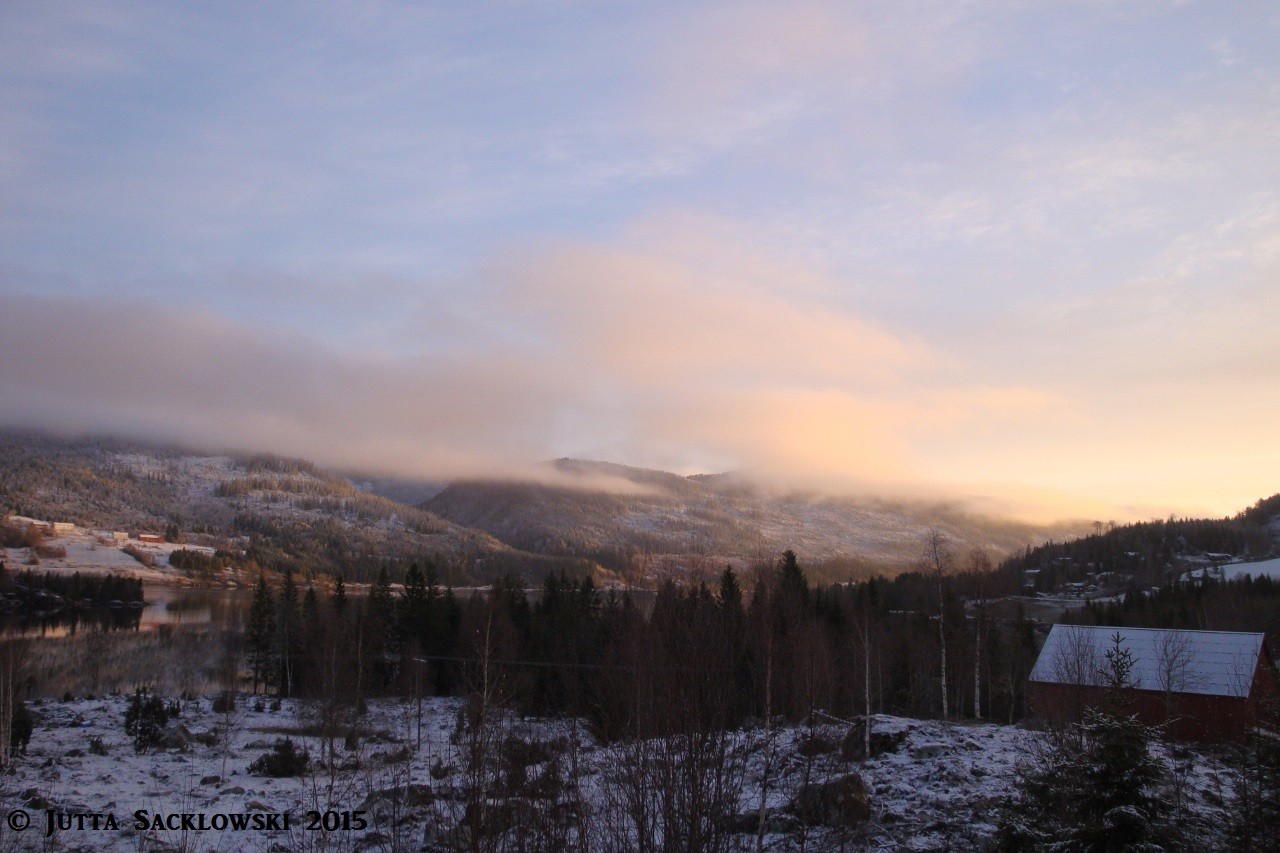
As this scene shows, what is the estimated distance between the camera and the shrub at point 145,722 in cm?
4491

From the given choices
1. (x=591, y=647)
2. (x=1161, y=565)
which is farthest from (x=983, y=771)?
(x=1161, y=565)

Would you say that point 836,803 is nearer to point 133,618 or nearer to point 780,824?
point 780,824

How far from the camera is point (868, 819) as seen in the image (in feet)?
88.2

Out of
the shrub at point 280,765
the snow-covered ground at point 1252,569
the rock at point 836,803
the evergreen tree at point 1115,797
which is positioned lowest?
the shrub at point 280,765

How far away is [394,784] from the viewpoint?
939 inches

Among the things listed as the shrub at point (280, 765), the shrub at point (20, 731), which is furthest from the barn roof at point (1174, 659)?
the shrub at point (20, 731)

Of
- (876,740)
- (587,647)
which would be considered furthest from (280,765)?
Result: (876,740)

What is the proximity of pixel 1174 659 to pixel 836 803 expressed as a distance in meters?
24.7

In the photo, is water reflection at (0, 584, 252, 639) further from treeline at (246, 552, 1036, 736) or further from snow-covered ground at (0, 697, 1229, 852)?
snow-covered ground at (0, 697, 1229, 852)

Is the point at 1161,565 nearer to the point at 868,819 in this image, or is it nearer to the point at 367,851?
the point at 868,819

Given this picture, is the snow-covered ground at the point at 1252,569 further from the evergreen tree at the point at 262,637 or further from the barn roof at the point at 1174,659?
the evergreen tree at the point at 262,637

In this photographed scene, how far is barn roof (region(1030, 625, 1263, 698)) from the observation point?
1585 inches

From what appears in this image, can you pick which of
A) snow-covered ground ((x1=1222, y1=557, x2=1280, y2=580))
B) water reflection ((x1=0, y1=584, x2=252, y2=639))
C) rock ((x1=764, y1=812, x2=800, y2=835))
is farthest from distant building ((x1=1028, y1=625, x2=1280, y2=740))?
snow-covered ground ((x1=1222, y1=557, x2=1280, y2=580))

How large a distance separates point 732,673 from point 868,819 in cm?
1329
